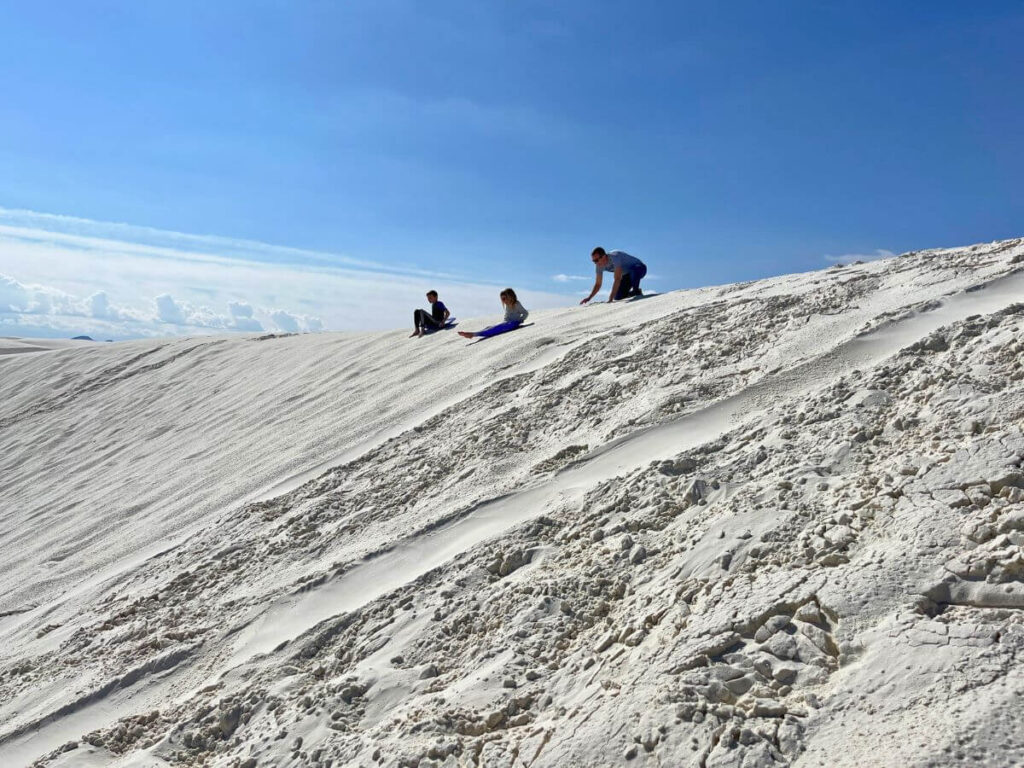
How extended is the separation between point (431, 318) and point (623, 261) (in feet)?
7.73

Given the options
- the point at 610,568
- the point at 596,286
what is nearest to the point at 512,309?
the point at 596,286

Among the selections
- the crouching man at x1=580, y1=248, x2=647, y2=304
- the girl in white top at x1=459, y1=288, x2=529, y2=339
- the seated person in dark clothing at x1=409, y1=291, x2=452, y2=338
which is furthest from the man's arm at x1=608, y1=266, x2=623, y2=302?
the seated person in dark clothing at x1=409, y1=291, x2=452, y2=338

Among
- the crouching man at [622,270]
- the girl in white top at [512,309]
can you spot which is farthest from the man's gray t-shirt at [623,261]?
the girl in white top at [512,309]

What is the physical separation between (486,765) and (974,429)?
189cm

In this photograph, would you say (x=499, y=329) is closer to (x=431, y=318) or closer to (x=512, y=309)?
(x=512, y=309)

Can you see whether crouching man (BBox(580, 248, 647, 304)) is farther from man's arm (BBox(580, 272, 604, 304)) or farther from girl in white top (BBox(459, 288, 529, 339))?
girl in white top (BBox(459, 288, 529, 339))

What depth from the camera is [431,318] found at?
8.56 meters

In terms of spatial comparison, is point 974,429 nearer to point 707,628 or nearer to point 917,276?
point 707,628

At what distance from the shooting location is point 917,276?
4.46 metres

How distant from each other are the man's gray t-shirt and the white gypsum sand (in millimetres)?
2493

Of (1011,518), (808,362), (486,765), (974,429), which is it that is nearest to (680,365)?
(808,362)

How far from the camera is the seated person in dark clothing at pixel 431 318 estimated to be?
853cm

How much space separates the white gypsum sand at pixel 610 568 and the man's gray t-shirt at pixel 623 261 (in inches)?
98.1

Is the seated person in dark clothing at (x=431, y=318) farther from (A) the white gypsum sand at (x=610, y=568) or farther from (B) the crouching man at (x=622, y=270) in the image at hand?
(A) the white gypsum sand at (x=610, y=568)
